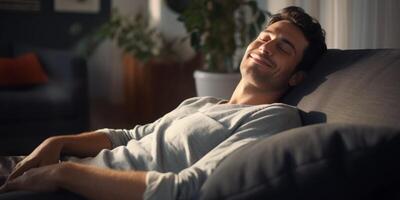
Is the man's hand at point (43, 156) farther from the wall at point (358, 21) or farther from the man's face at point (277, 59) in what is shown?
the wall at point (358, 21)

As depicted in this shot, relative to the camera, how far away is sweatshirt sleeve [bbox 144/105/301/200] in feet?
2.76

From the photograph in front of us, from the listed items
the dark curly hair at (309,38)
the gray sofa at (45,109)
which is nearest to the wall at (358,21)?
the dark curly hair at (309,38)

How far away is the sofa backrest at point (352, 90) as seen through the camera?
36.6 inches

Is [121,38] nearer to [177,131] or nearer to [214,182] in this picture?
[177,131]

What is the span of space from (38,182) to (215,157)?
0.35 m

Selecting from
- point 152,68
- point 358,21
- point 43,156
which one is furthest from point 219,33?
point 43,156

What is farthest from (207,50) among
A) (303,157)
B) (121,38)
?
(303,157)

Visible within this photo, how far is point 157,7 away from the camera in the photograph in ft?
12.9

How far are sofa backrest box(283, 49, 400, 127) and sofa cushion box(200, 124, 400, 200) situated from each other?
0.24 meters

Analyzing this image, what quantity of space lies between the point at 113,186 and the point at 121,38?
294 cm

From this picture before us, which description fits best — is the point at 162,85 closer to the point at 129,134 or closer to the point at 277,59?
the point at 129,134

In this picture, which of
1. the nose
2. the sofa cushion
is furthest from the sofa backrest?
the sofa cushion

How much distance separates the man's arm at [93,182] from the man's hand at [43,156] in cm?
27

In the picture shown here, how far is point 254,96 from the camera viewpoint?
1.29m
